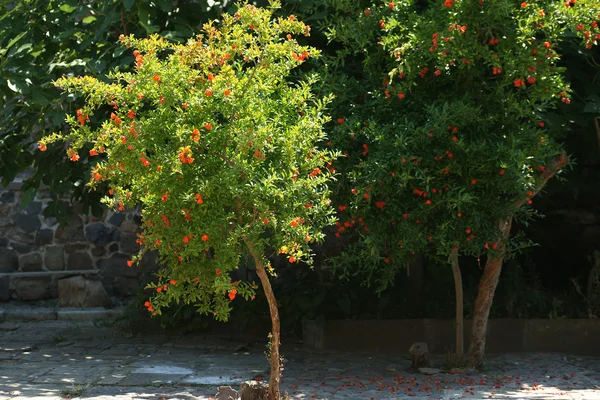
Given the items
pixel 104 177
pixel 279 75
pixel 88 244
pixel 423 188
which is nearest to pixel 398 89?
Answer: pixel 423 188

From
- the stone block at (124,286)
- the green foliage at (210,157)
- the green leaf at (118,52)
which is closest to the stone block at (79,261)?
the stone block at (124,286)

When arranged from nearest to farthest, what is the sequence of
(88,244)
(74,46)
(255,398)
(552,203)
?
(255,398) → (74,46) → (552,203) → (88,244)

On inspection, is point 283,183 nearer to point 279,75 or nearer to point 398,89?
point 279,75

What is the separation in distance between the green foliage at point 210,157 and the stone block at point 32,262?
767 cm

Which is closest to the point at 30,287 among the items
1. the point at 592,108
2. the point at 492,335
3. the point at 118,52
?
the point at 118,52

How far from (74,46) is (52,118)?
0.96 metres

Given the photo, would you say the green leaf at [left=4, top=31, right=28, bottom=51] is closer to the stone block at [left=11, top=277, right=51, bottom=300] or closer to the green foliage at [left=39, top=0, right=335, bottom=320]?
the green foliage at [left=39, top=0, right=335, bottom=320]

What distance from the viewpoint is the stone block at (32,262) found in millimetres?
13430

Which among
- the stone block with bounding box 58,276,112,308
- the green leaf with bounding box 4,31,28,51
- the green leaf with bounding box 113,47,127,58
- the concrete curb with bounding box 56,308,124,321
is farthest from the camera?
the stone block with bounding box 58,276,112,308

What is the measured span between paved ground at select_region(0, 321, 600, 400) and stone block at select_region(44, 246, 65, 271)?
239cm

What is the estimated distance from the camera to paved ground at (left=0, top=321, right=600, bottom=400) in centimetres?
785

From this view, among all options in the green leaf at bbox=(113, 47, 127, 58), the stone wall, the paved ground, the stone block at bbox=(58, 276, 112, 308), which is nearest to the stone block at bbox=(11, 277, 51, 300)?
the stone wall

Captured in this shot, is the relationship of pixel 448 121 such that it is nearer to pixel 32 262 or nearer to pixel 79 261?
pixel 79 261

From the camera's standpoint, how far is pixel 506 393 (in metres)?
7.89
